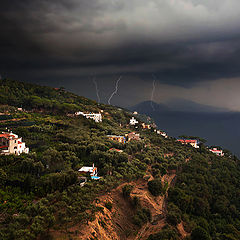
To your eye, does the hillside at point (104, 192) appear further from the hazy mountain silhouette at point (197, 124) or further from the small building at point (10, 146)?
the hazy mountain silhouette at point (197, 124)

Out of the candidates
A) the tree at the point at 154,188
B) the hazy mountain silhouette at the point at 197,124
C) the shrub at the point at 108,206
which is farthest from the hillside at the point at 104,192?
the hazy mountain silhouette at the point at 197,124

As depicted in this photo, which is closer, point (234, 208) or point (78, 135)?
point (234, 208)

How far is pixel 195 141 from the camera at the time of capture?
227 feet

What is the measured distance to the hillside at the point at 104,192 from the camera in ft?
53.6

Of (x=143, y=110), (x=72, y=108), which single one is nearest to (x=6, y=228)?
(x=72, y=108)

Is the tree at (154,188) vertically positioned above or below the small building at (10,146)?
below

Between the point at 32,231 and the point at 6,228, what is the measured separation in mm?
1645

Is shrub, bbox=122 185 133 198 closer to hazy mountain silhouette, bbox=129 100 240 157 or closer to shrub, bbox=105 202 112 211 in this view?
shrub, bbox=105 202 112 211

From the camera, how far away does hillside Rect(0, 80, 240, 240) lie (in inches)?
643

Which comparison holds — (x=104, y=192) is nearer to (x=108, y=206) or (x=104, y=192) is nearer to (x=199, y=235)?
(x=108, y=206)

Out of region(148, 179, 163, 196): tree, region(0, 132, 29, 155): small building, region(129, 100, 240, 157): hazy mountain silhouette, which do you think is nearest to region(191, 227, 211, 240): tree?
region(148, 179, 163, 196): tree

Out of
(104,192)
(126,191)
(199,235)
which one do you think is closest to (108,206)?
(104,192)

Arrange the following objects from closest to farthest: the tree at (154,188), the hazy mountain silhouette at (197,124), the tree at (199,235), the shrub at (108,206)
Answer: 1. the shrub at (108,206)
2. the tree at (199,235)
3. the tree at (154,188)
4. the hazy mountain silhouette at (197,124)

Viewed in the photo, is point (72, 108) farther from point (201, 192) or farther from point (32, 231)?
point (32, 231)
